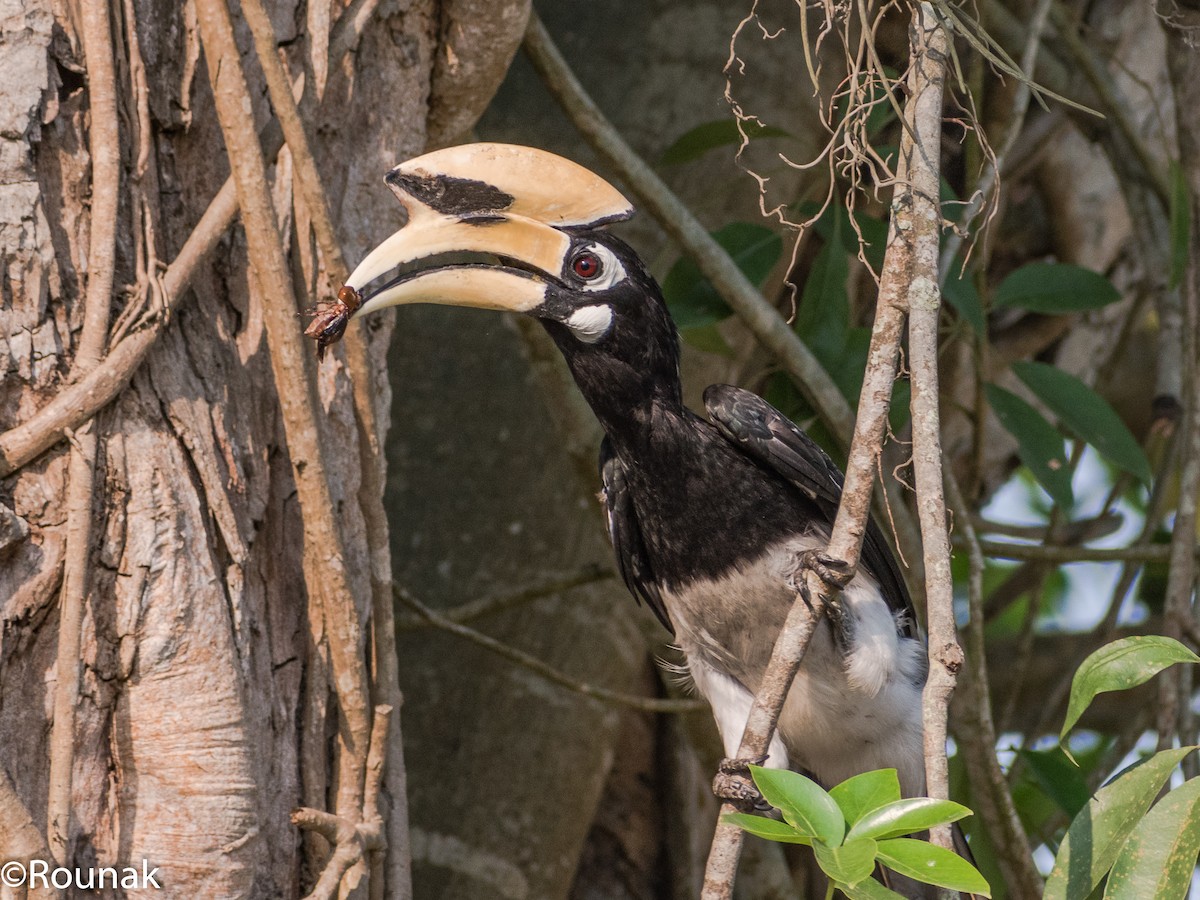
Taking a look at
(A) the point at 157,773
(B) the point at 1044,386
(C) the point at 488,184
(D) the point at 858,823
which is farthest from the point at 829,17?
(B) the point at 1044,386

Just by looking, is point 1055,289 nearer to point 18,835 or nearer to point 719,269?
point 719,269

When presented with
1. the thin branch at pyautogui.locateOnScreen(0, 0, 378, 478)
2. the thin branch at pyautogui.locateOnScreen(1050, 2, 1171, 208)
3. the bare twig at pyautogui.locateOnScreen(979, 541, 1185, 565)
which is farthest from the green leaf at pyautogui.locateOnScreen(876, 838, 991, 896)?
the thin branch at pyautogui.locateOnScreen(1050, 2, 1171, 208)

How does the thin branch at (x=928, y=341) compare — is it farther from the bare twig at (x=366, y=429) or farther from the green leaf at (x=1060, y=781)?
the green leaf at (x=1060, y=781)

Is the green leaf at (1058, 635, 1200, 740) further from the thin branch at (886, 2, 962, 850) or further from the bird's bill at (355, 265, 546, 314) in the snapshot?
the bird's bill at (355, 265, 546, 314)

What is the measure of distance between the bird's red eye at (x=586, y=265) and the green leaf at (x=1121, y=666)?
1.09 meters

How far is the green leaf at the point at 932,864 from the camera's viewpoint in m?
1.21

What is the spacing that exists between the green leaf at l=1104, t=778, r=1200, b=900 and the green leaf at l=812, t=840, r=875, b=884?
13.4 inches

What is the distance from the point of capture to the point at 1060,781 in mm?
2869

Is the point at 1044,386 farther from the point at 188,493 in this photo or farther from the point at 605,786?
the point at 188,493

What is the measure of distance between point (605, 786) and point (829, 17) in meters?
2.63

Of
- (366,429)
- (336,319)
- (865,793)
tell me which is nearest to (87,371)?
(336,319)

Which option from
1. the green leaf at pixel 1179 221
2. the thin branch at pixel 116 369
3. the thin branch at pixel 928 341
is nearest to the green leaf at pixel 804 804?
the thin branch at pixel 928 341

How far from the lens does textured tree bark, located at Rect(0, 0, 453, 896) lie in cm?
172

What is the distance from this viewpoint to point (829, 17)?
5.59 feet
